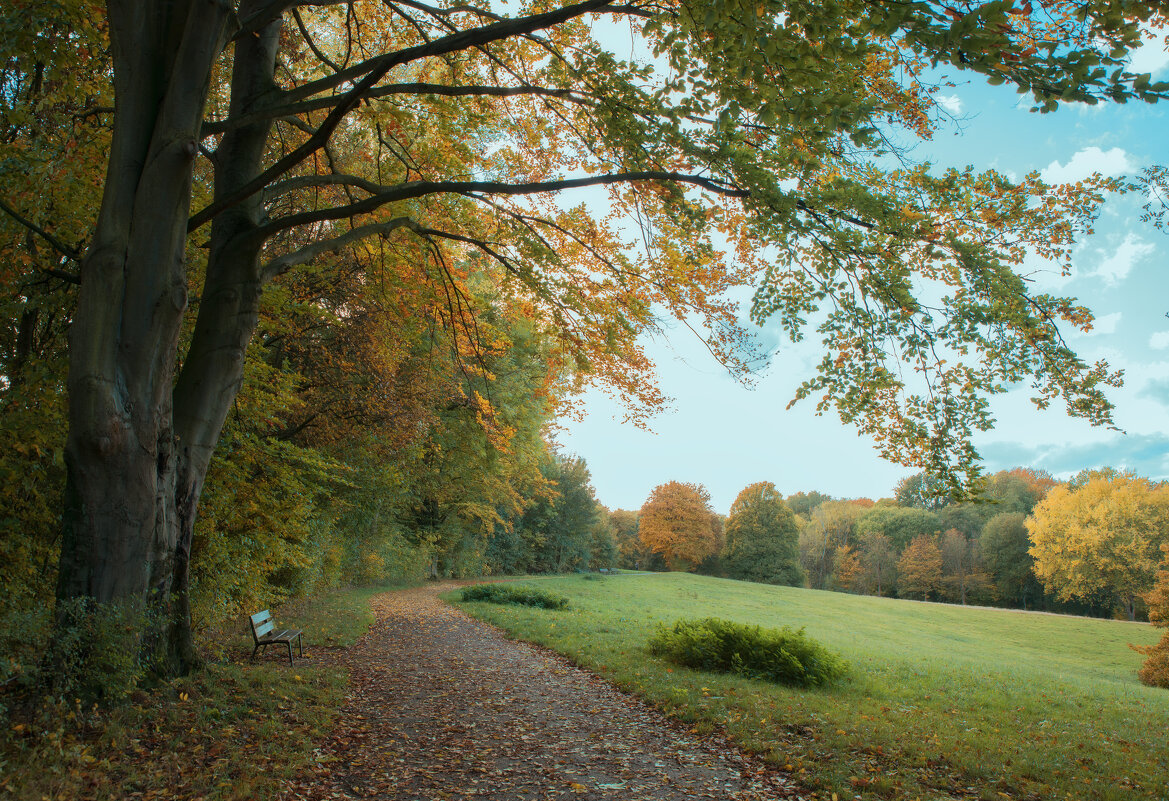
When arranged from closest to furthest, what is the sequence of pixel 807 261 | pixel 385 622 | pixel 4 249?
pixel 4 249 → pixel 807 261 → pixel 385 622

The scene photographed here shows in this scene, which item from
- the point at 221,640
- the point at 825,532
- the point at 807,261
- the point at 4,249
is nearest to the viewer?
the point at 4,249

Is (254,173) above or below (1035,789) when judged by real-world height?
above

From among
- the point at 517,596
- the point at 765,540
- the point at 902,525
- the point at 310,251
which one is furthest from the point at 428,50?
the point at 902,525

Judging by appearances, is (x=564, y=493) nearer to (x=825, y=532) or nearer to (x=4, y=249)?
(x=825, y=532)

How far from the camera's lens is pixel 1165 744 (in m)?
7.18

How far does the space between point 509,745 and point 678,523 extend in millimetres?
46812

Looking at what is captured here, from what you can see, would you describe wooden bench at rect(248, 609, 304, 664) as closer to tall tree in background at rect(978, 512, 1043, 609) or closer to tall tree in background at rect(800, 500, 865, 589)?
tall tree in background at rect(978, 512, 1043, 609)

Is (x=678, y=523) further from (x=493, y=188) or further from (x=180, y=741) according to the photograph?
(x=180, y=741)

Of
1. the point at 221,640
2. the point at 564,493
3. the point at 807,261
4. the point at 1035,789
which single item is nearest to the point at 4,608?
the point at 221,640

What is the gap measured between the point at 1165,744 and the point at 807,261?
23.9 feet

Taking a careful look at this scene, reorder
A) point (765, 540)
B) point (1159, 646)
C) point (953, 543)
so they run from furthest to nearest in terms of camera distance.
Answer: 1. point (765, 540)
2. point (953, 543)
3. point (1159, 646)

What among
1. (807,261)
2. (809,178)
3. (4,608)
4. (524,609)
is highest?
(809,178)

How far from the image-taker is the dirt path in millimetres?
4742

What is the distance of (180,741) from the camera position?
15.2ft
